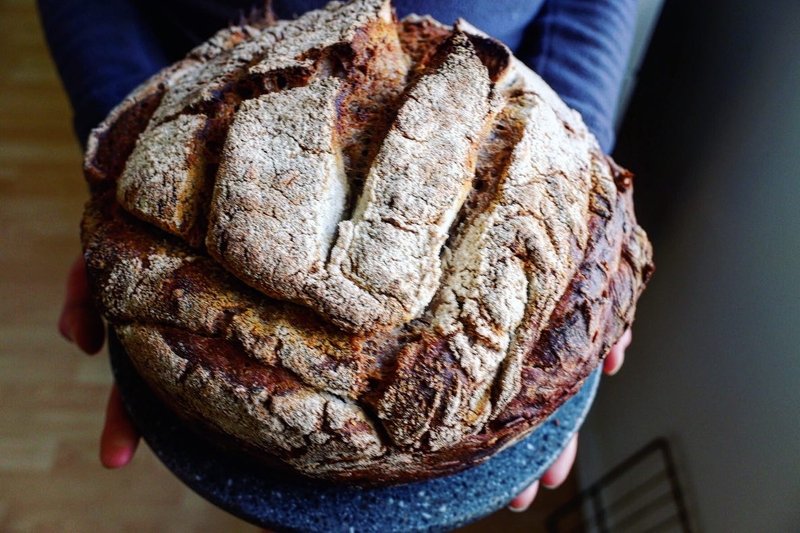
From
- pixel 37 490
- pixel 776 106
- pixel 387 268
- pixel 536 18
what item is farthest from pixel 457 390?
pixel 37 490

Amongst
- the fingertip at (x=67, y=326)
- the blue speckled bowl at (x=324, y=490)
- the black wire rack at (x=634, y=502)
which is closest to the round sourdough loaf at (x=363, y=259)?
the blue speckled bowl at (x=324, y=490)

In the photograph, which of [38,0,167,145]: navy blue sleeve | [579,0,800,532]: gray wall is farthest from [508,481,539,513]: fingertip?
[38,0,167,145]: navy blue sleeve

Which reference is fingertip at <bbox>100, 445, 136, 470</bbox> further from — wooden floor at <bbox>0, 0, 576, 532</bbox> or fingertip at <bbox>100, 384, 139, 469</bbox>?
wooden floor at <bbox>0, 0, 576, 532</bbox>

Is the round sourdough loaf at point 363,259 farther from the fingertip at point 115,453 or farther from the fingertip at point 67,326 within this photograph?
the fingertip at point 67,326

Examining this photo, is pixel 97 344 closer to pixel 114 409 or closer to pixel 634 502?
pixel 114 409

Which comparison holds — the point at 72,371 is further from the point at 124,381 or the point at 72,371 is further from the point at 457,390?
the point at 457,390

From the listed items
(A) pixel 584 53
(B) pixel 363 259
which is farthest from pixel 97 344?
(A) pixel 584 53
